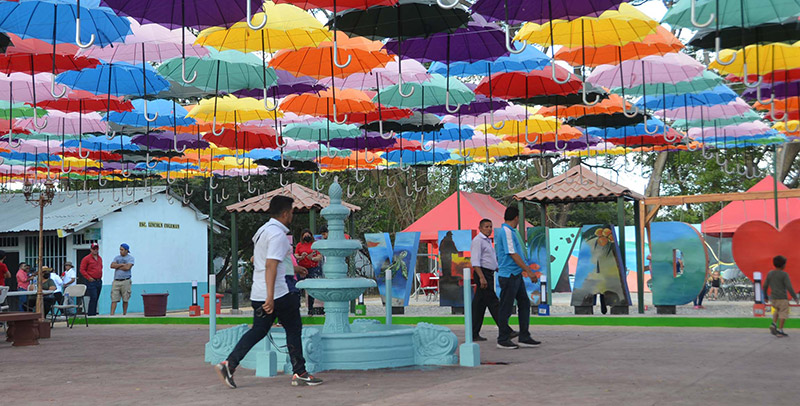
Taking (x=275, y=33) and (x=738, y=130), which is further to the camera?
(x=738, y=130)

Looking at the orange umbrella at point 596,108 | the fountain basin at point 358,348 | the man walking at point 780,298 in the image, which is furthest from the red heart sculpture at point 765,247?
the fountain basin at point 358,348

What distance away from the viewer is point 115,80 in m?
14.1

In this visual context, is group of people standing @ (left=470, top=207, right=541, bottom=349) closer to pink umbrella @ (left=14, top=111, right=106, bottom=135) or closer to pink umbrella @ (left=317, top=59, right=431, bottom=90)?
pink umbrella @ (left=317, top=59, right=431, bottom=90)

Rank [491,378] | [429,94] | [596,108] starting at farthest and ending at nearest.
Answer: [596,108] → [429,94] → [491,378]

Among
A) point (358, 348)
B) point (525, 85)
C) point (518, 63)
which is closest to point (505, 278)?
point (358, 348)

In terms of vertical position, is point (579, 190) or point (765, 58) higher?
point (765, 58)

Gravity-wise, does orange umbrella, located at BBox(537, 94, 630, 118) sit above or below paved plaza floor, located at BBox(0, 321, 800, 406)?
above

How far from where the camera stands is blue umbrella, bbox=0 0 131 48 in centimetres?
1039

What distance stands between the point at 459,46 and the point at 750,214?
17.9m

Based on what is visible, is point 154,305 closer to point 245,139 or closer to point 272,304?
point 245,139

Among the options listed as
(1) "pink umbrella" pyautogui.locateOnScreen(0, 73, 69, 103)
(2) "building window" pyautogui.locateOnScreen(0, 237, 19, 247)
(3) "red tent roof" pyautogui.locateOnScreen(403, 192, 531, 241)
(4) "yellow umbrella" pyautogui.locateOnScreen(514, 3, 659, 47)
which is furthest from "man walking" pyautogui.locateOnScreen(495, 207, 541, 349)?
(2) "building window" pyautogui.locateOnScreen(0, 237, 19, 247)

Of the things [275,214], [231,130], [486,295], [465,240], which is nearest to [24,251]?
[231,130]

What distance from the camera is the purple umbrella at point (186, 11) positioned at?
10.3 m

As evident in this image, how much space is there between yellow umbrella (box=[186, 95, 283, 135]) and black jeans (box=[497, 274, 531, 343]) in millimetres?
5799
